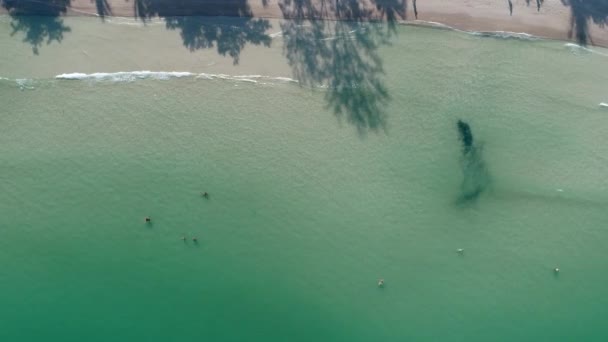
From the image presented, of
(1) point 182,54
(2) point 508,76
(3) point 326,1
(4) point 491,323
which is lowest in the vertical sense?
(4) point 491,323

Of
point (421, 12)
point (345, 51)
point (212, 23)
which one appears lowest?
point (345, 51)

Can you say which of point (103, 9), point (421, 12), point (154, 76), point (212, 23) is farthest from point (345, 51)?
point (103, 9)

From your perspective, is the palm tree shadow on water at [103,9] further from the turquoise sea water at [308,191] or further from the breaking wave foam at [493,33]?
the breaking wave foam at [493,33]

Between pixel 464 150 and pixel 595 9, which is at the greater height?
pixel 595 9

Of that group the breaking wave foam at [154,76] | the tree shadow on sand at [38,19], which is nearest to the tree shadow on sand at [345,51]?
the breaking wave foam at [154,76]

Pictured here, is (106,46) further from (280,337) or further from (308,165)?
(280,337)

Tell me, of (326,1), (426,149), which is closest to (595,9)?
(426,149)

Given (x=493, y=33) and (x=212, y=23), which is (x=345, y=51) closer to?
(x=212, y=23)
